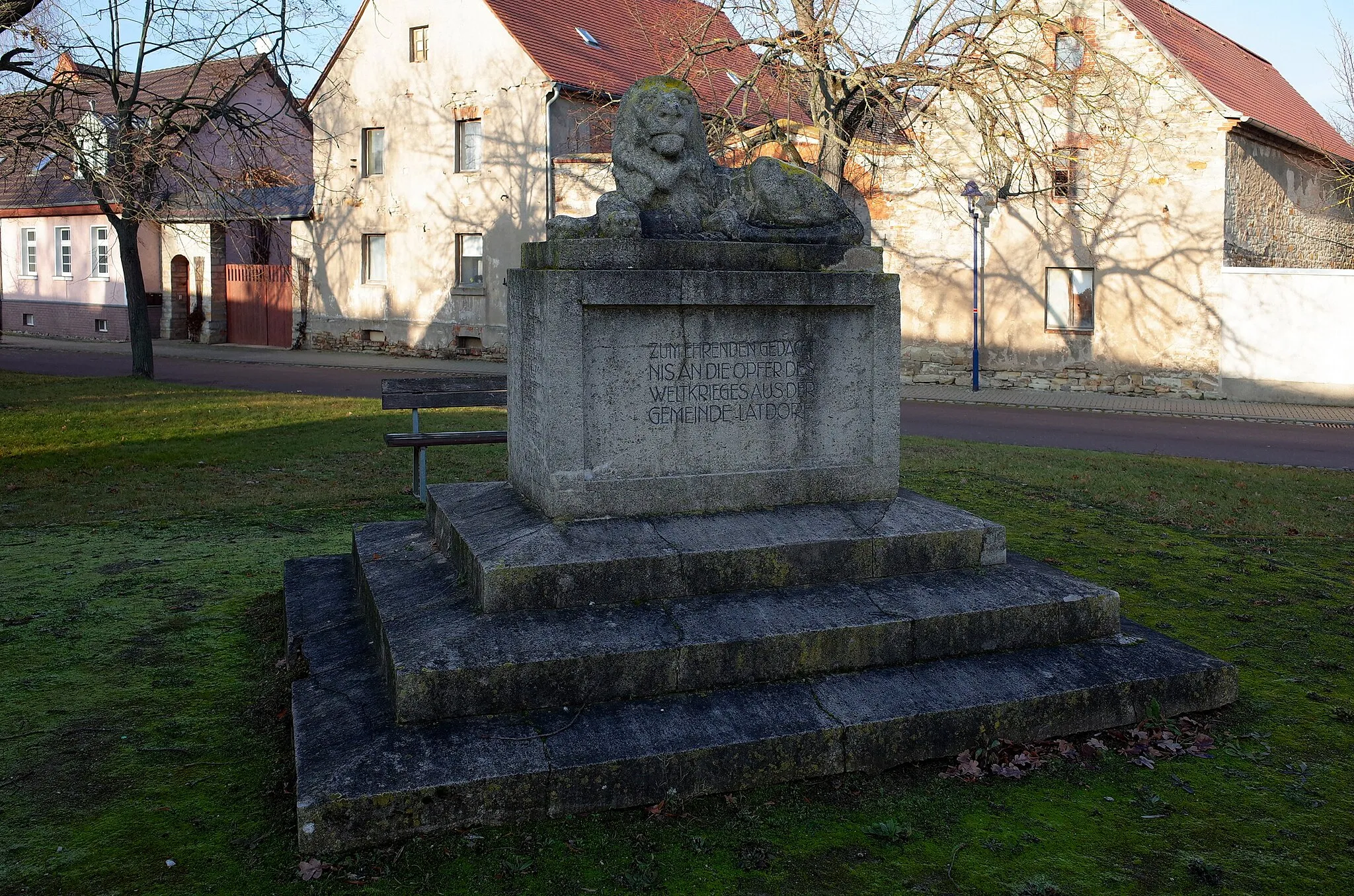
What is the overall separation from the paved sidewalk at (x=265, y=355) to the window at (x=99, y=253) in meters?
2.30

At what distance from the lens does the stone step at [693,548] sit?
4797mm

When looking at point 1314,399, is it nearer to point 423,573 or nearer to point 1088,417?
point 1088,417

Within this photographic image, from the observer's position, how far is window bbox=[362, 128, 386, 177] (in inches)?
1185

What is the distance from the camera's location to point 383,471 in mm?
11328

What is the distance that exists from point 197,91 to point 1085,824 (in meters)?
Result: 33.8

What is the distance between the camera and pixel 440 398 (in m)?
9.27

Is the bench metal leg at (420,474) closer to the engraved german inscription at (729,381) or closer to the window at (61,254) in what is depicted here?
the engraved german inscription at (729,381)

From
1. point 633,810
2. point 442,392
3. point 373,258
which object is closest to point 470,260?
point 373,258

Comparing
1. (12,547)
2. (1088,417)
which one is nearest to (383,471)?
(12,547)

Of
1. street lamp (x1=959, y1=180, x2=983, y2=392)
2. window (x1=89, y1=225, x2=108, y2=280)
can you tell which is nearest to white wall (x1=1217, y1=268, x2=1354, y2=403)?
street lamp (x1=959, y1=180, x2=983, y2=392)

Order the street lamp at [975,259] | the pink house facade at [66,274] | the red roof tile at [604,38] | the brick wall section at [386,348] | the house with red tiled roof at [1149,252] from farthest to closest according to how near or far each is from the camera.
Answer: the pink house facade at [66,274], the brick wall section at [386,348], the red roof tile at [604,38], the street lamp at [975,259], the house with red tiled roof at [1149,252]

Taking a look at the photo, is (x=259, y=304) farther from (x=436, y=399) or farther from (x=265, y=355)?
(x=436, y=399)

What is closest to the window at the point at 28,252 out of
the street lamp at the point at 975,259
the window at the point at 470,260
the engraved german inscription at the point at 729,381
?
the window at the point at 470,260

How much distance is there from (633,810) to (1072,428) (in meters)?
14.5
